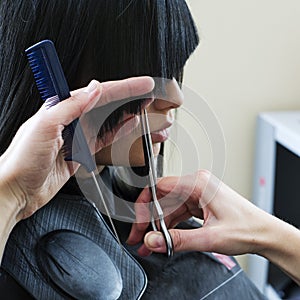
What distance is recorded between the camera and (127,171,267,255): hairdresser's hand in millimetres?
742

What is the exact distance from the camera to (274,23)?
152 cm

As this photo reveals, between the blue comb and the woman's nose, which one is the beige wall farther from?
the blue comb

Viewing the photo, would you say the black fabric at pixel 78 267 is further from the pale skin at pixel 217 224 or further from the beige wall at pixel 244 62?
the beige wall at pixel 244 62

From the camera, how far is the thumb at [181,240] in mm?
719

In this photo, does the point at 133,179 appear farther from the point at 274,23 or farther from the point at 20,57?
the point at 274,23

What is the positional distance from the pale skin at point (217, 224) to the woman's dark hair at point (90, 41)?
0.51 ft

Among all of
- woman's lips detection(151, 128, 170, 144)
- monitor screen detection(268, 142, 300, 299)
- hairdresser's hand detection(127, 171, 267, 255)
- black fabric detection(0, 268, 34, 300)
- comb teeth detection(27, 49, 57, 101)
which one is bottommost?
monitor screen detection(268, 142, 300, 299)

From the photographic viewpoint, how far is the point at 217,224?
77 centimetres

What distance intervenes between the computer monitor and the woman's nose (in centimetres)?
77

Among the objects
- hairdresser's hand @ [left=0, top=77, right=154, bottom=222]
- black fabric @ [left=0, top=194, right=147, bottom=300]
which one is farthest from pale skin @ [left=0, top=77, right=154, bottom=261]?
black fabric @ [left=0, top=194, right=147, bottom=300]

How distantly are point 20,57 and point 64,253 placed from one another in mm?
256

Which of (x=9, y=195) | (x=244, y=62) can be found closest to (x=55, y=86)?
(x=9, y=195)

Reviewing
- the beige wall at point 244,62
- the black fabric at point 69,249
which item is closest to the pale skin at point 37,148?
the black fabric at point 69,249

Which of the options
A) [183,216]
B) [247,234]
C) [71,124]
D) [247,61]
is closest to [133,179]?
[183,216]
